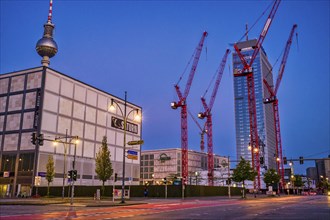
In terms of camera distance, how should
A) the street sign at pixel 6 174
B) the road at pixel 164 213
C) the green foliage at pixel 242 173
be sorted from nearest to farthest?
the road at pixel 164 213 < the green foliage at pixel 242 173 < the street sign at pixel 6 174

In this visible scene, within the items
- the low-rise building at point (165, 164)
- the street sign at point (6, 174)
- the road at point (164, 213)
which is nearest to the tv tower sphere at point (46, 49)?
the street sign at point (6, 174)

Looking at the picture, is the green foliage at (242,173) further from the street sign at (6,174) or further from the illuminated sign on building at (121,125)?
the street sign at (6,174)

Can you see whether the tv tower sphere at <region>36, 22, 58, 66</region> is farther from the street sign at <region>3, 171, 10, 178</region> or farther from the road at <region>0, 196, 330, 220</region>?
the road at <region>0, 196, 330, 220</region>

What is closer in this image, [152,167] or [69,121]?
[69,121]

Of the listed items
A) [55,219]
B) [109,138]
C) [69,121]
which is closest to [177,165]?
[109,138]

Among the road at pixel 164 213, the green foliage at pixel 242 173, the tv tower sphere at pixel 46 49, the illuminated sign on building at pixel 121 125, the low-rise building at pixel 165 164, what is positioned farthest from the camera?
the low-rise building at pixel 165 164

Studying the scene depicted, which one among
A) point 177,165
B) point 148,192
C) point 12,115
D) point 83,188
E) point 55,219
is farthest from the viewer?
point 177,165

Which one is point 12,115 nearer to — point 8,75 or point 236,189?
point 8,75

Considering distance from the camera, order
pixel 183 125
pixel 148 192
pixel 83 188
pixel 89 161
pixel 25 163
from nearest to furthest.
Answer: pixel 148 192 < pixel 83 188 < pixel 25 163 < pixel 89 161 < pixel 183 125

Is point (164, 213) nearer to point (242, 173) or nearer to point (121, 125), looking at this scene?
point (242, 173)

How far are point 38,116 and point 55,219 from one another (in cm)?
6647

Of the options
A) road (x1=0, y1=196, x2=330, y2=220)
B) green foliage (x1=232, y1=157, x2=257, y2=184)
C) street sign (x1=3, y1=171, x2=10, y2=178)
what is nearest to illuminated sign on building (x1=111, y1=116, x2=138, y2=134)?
street sign (x1=3, y1=171, x2=10, y2=178)

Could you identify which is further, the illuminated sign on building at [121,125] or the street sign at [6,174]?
the illuminated sign on building at [121,125]

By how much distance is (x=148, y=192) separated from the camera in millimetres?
64875
